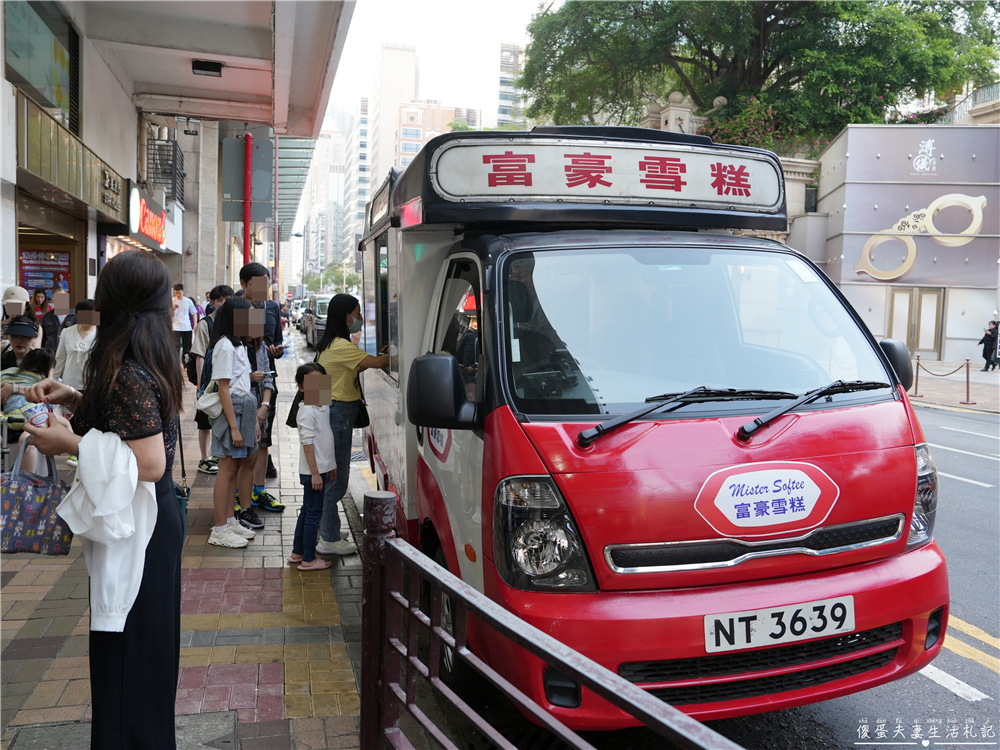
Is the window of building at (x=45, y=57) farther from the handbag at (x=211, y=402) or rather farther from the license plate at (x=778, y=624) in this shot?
the license plate at (x=778, y=624)

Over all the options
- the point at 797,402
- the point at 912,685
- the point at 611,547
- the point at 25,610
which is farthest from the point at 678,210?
the point at 25,610

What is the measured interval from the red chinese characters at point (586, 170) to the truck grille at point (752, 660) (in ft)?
6.86

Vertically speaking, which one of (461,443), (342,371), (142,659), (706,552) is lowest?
(142,659)

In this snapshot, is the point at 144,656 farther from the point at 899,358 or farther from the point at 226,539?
the point at 899,358

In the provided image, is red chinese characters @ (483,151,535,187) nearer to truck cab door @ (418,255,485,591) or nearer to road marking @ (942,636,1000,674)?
truck cab door @ (418,255,485,591)

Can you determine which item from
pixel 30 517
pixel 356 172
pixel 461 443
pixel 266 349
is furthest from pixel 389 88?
pixel 30 517

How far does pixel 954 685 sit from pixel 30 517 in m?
4.09

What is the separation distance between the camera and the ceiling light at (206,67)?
10812mm

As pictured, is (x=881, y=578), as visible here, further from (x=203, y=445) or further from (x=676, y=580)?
(x=203, y=445)

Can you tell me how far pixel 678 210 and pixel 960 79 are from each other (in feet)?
103

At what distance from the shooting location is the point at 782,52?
29844mm

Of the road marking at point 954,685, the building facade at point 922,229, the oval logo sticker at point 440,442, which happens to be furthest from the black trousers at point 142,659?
the building facade at point 922,229

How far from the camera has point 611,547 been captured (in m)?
2.71

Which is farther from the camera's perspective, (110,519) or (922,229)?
(922,229)
